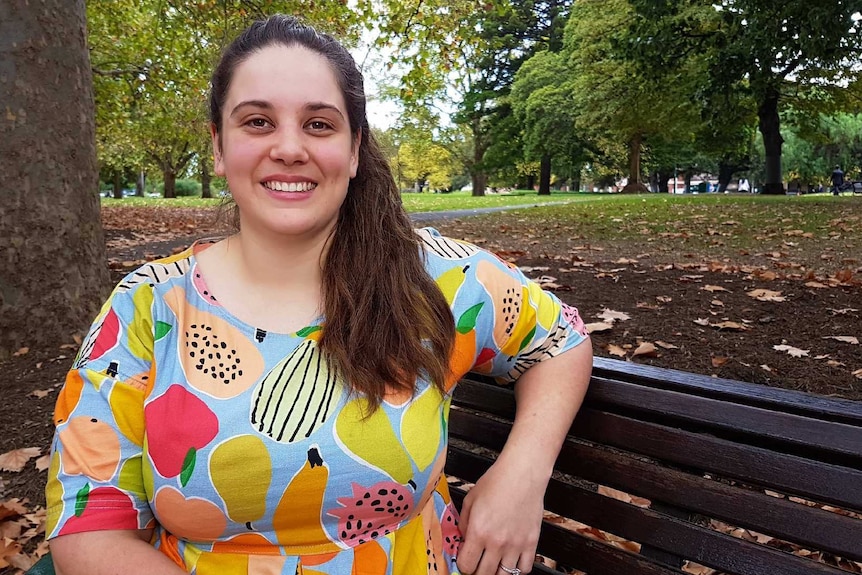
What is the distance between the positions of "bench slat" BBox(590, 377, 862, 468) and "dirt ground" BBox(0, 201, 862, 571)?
2.06m

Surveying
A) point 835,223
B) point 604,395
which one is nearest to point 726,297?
point 604,395

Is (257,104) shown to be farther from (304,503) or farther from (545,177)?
(545,177)

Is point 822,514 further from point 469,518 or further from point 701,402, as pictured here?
point 469,518

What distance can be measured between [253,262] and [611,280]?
14.9 feet

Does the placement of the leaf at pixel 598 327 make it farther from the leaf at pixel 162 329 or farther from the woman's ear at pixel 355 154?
the leaf at pixel 162 329

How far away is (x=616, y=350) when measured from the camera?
3805 millimetres

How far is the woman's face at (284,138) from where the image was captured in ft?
4.85

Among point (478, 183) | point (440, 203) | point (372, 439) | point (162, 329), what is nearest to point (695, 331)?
point (372, 439)

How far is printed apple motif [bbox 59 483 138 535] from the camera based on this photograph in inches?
50.9

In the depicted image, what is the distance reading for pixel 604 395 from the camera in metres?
1.62

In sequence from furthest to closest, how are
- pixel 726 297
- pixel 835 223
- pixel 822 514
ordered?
pixel 835 223 → pixel 726 297 → pixel 822 514

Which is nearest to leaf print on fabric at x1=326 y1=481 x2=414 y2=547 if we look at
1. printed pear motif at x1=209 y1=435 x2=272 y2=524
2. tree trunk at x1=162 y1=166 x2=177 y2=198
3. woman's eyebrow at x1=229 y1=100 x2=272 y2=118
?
printed pear motif at x1=209 y1=435 x2=272 y2=524

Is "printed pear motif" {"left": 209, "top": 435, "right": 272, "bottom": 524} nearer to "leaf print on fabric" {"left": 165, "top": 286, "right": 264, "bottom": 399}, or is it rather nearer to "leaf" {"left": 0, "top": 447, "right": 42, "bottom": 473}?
"leaf print on fabric" {"left": 165, "top": 286, "right": 264, "bottom": 399}

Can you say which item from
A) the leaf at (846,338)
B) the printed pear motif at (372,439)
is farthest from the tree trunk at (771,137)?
the printed pear motif at (372,439)
